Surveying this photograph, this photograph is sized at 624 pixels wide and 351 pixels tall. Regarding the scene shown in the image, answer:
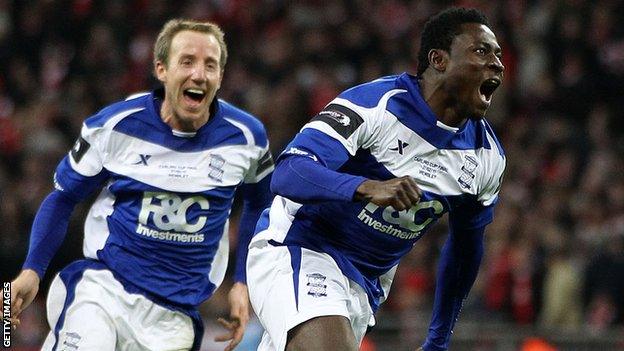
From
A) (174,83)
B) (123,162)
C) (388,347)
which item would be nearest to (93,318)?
(123,162)

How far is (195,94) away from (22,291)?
1.17 metres

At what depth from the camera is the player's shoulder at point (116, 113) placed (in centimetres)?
571

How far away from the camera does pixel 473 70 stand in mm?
5145

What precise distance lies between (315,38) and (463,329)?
4022mm

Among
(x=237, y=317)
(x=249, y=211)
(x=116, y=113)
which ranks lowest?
(x=237, y=317)

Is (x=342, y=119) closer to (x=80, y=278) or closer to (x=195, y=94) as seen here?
(x=195, y=94)

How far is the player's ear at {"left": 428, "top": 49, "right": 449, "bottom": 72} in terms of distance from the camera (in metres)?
5.23

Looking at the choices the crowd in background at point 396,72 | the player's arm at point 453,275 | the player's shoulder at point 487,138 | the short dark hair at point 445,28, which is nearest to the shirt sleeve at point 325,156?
the short dark hair at point 445,28

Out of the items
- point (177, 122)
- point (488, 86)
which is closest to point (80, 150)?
point (177, 122)

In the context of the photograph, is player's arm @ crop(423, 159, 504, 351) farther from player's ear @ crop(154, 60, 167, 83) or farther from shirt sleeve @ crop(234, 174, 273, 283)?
player's ear @ crop(154, 60, 167, 83)

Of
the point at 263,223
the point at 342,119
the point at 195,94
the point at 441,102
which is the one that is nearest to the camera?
the point at 342,119

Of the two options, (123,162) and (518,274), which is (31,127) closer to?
(518,274)

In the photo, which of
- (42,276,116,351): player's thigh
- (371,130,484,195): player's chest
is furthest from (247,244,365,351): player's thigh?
(42,276,116,351): player's thigh

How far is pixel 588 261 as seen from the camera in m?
10.1
